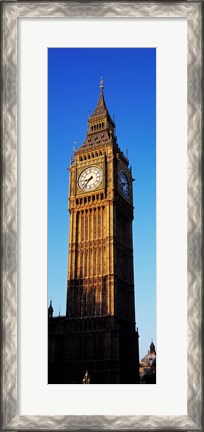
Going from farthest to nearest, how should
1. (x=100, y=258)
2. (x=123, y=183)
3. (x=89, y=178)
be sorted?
(x=89, y=178), (x=123, y=183), (x=100, y=258)

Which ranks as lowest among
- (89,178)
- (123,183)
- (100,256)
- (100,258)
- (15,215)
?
(15,215)

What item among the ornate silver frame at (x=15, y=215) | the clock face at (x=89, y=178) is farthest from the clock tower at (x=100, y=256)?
the ornate silver frame at (x=15, y=215)

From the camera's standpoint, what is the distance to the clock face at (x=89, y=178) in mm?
35838

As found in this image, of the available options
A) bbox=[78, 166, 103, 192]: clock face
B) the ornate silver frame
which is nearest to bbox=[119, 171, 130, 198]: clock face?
bbox=[78, 166, 103, 192]: clock face

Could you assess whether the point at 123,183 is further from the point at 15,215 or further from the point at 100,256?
the point at 15,215

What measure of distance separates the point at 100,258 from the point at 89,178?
5.66 meters

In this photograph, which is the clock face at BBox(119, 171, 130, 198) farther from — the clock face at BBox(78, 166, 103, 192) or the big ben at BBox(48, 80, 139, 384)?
the clock face at BBox(78, 166, 103, 192)

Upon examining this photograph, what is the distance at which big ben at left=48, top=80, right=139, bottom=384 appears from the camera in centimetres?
3228

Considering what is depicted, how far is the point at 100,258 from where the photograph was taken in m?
35.2

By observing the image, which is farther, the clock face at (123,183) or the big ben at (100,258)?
the clock face at (123,183)

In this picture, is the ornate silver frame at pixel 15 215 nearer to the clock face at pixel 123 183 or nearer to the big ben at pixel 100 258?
the big ben at pixel 100 258

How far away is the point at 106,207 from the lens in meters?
35.3

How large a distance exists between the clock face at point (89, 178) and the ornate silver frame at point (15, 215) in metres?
27.1

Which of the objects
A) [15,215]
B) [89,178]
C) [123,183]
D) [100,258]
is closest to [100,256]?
→ [100,258]
